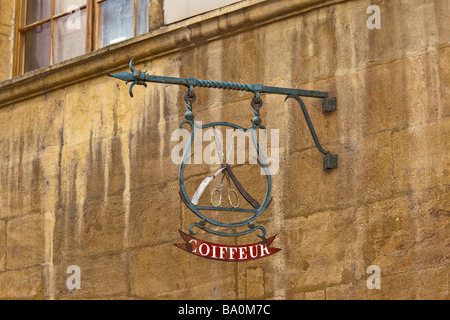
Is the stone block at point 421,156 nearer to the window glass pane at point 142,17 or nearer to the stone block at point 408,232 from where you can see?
the stone block at point 408,232

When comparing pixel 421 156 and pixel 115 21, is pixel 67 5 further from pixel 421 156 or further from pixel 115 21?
pixel 421 156

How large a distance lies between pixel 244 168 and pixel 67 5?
2464mm

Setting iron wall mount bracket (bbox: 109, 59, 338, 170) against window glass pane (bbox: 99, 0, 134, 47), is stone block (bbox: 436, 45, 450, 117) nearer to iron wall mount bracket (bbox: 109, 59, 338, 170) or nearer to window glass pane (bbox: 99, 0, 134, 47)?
iron wall mount bracket (bbox: 109, 59, 338, 170)

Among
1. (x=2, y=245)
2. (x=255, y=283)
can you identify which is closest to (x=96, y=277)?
(x=2, y=245)

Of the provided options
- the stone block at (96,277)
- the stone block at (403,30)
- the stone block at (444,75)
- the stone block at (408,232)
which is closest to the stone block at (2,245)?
the stone block at (96,277)

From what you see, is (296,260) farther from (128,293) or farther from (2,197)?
(2,197)

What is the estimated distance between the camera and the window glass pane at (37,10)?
413 inches

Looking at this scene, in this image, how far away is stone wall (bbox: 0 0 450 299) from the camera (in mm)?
7797

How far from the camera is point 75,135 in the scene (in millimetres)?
9594

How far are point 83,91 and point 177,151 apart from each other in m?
1.04

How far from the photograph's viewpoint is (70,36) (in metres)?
10.2

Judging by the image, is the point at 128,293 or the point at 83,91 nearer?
the point at 128,293
